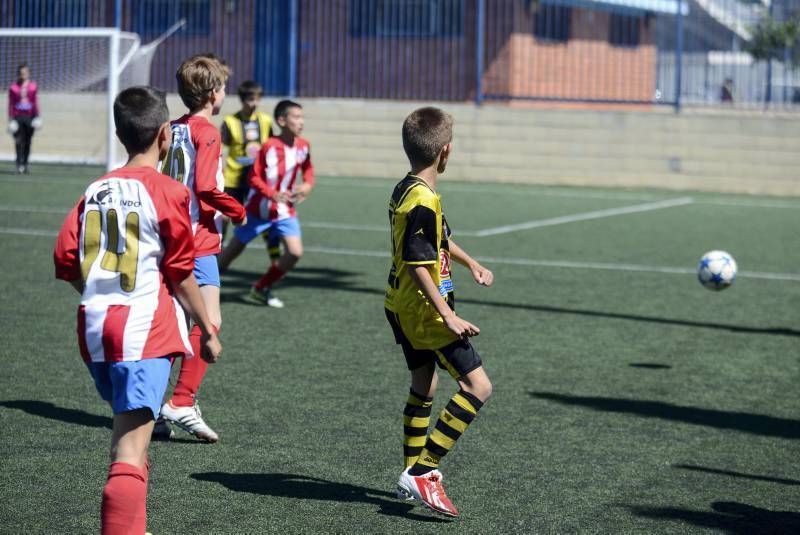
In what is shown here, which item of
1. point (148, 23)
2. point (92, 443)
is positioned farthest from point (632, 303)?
point (148, 23)

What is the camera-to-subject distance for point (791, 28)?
22250 mm

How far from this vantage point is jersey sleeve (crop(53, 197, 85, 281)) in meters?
3.88

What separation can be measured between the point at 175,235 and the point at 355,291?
23.1 ft

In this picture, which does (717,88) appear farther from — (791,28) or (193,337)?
(193,337)

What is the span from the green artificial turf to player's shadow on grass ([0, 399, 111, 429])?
0.08 feet

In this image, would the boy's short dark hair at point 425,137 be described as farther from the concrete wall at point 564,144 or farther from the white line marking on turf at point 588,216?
the concrete wall at point 564,144

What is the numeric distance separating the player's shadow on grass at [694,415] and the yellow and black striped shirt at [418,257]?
7.22 feet

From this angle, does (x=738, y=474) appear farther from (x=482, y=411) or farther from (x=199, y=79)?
(x=199, y=79)

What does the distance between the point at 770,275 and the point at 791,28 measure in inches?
446

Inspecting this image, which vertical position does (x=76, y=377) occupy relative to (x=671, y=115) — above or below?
below

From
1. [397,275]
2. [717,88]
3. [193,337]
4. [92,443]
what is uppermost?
[717,88]

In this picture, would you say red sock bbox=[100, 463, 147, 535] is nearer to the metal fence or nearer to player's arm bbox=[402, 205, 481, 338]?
player's arm bbox=[402, 205, 481, 338]

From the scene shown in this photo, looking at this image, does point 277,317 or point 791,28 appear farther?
point 791,28

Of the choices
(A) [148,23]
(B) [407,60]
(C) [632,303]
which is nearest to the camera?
(C) [632,303]
